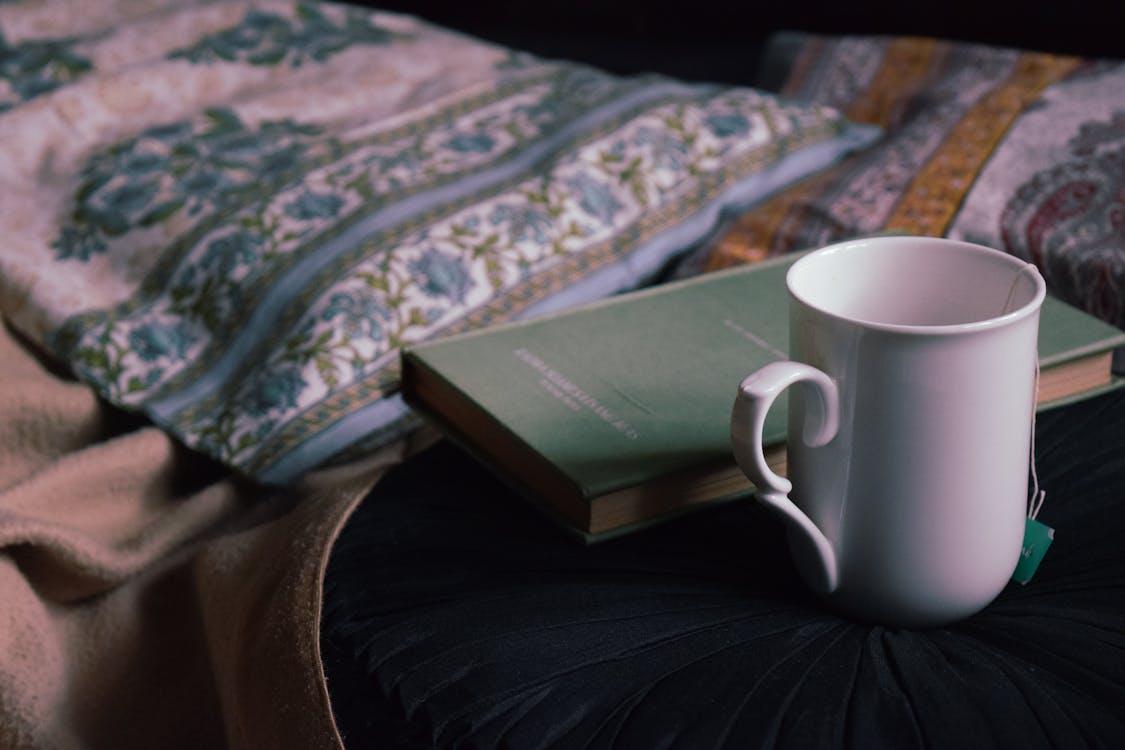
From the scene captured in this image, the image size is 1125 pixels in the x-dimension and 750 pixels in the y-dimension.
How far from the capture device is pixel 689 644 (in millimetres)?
391

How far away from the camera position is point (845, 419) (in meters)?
0.37

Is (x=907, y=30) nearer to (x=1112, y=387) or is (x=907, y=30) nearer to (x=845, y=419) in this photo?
(x=1112, y=387)

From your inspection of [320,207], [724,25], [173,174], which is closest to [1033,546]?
[320,207]

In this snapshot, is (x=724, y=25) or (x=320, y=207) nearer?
(x=320, y=207)

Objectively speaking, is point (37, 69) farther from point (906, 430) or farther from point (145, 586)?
point (906, 430)

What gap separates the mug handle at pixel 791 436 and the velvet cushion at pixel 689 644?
3 cm

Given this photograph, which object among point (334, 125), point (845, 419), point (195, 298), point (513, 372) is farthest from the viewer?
point (334, 125)

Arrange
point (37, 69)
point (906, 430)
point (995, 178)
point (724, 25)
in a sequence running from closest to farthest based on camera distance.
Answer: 1. point (906, 430)
2. point (995, 178)
3. point (37, 69)
4. point (724, 25)

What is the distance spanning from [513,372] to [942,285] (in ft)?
0.60

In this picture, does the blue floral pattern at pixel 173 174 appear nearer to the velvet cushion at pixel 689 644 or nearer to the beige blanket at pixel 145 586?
the beige blanket at pixel 145 586

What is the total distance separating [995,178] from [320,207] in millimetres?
422

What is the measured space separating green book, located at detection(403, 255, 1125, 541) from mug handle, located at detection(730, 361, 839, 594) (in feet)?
0.20

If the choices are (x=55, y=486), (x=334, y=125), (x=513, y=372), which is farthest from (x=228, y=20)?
(x=513, y=372)

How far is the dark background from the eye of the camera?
95 cm
